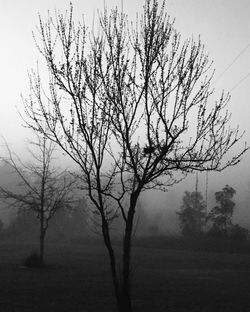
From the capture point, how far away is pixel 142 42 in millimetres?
8188

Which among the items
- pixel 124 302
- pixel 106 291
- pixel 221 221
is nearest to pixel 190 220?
pixel 221 221

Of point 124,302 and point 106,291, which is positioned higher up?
point 124,302

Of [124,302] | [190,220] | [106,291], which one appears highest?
[190,220]

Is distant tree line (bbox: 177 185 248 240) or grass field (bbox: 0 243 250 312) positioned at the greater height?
distant tree line (bbox: 177 185 248 240)

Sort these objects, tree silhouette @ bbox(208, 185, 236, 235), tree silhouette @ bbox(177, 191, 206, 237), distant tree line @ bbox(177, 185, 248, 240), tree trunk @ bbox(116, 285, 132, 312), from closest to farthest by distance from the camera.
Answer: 1. tree trunk @ bbox(116, 285, 132, 312)
2. distant tree line @ bbox(177, 185, 248, 240)
3. tree silhouette @ bbox(208, 185, 236, 235)
4. tree silhouette @ bbox(177, 191, 206, 237)

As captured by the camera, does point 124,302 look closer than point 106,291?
Yes

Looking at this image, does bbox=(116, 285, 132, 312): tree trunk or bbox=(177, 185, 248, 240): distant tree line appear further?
bbox=(177, 185, 248, 240): distant tree line

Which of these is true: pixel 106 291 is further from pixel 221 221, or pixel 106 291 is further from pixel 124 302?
pixel 221 221

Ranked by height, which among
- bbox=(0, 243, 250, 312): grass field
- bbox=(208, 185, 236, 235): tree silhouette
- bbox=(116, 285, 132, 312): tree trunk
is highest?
bbox=(208, 185, 236, 235): tree silhouette

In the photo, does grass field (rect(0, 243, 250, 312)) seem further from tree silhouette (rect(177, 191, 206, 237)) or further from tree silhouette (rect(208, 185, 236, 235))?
tree silhouette (rect(177, 191, 206, 237))

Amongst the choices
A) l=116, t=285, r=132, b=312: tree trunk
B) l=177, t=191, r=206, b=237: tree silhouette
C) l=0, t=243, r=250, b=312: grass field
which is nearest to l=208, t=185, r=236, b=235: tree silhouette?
l=177, t=191, r=206, b=237: tree silhouette

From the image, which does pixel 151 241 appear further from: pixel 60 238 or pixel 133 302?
pixel 133 302

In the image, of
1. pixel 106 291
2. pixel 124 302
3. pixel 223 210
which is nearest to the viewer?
pixel 124 302

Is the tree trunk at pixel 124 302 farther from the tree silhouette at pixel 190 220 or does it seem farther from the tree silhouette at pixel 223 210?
the tree silhouette at pixel 223 210
